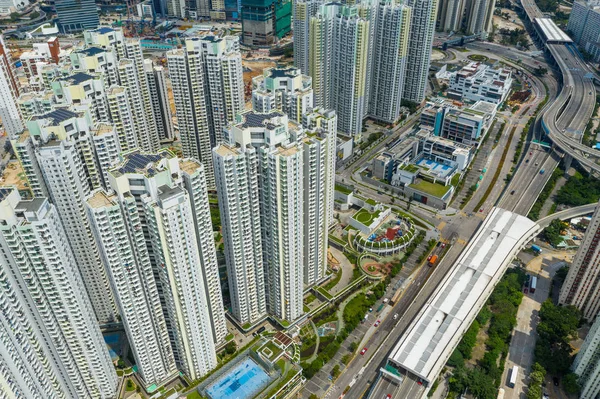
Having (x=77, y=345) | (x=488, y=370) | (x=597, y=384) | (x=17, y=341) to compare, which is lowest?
(x=488, y=370)

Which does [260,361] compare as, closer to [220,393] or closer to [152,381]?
[220,393]

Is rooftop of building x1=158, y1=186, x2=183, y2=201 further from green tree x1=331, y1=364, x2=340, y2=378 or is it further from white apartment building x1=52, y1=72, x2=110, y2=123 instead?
green tree x1=331, y1=364, x2=340, y2=378

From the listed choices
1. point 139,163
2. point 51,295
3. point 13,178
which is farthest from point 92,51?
point 51,295

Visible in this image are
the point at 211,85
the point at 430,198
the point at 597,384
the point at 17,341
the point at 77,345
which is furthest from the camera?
the point at 430,198

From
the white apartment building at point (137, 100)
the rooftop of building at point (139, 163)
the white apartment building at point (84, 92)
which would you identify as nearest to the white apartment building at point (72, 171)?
the rooftop of building at point (139, 163)

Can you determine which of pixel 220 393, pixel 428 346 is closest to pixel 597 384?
pixel 428 346

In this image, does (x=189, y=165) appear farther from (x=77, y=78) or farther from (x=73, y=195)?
(x=77, y=78)

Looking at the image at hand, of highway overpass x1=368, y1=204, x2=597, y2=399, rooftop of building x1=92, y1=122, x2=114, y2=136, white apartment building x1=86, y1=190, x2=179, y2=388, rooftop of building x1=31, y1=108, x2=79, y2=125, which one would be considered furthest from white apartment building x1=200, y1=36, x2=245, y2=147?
highway overpass x1=368, y1=204, x2=597, y2=399
